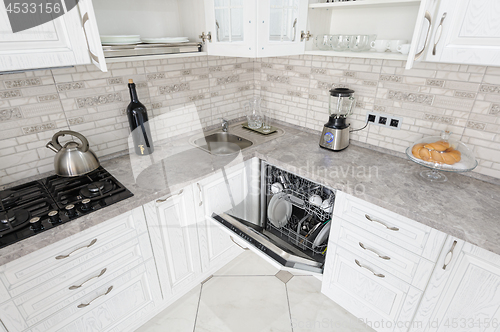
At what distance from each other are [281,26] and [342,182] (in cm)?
96

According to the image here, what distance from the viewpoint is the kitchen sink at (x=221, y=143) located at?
207 centimetres

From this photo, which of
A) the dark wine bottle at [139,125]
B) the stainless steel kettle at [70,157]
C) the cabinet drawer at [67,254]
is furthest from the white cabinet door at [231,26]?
the cabinet drawer at [67,254]

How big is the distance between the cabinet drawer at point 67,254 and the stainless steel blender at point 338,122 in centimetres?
120

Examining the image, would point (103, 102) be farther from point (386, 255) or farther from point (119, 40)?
point (386, 255)

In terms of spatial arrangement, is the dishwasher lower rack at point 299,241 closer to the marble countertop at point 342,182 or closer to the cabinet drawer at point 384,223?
the cabinet drawer at point 384,223

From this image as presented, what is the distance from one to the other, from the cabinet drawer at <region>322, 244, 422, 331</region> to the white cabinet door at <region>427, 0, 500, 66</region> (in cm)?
104

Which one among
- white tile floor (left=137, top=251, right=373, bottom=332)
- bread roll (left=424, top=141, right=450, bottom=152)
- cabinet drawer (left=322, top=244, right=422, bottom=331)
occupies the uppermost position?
bread roll (left=424, top=141, right=450, bottom=152)

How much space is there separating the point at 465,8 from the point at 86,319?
2.14 meters

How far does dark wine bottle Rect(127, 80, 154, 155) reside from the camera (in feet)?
5.15

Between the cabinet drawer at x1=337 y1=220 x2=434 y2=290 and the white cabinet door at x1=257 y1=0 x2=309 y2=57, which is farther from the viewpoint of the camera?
the white cabinet door at x1=257 y1=0 x2=309 y2=57

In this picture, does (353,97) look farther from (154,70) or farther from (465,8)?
(154,70)

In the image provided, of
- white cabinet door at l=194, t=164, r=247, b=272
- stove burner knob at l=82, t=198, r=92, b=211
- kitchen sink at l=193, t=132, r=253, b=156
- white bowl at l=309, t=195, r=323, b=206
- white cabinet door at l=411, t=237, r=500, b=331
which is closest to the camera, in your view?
white cabinet door at l=411, t=237, r=500, b=331

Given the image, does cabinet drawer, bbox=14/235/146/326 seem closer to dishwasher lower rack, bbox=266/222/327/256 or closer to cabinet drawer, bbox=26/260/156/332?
cabinet drawer, bbox=26/260/156/332

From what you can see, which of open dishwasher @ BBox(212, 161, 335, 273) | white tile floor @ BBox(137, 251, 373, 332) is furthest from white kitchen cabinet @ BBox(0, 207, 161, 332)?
open dishwasher @ BBox(212, 161, 335, 273)
